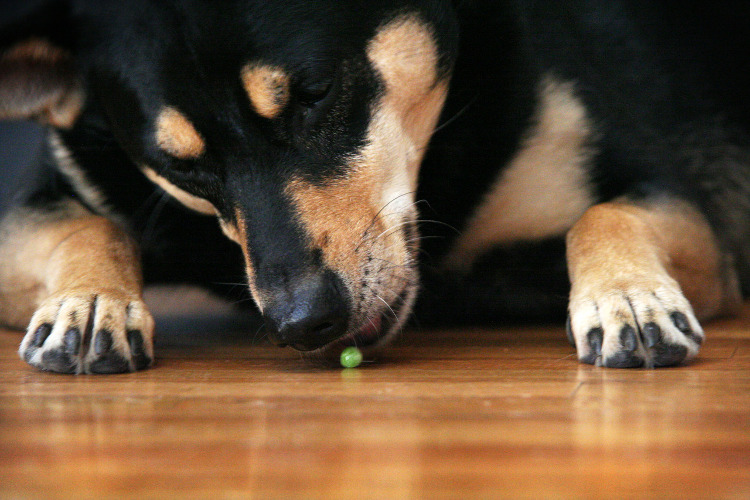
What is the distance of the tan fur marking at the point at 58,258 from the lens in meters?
1.50

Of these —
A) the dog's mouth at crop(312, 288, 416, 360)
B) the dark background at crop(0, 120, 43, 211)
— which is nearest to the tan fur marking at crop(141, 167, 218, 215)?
the dog's mouth at crop(312, 288, 416, 360)

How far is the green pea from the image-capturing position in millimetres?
1356

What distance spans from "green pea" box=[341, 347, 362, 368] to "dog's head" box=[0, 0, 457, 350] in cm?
3

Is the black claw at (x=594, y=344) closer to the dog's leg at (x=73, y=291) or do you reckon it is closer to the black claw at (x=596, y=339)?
the black claw at (x=596, y=339)

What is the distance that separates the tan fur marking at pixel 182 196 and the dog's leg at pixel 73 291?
14 cm

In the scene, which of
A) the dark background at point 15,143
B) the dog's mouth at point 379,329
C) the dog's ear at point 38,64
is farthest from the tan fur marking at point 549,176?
the dark background at point 15,143

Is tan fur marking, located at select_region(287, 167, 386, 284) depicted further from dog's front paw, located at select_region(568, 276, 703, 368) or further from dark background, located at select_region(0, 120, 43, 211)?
dark background, located at select_region(0, 120, 43, 211)

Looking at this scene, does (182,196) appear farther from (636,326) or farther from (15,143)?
(15,143)

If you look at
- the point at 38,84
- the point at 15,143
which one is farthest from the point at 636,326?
the point at 15,143

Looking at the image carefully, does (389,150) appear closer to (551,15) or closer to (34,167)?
(551,15)

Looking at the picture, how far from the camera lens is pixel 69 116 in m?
1.71

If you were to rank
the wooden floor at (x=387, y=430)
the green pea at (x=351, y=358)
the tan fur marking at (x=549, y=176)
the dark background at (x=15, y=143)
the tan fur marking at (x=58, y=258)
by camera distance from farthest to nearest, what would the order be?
Result: the dark background at (x=15, y=143) → the tan fur marking at (x=549, y=176) → the tan fur marking at (x=58, y=258) → the green pea at (x=351, y=358) → the wooden floor at (x=387, y=430)

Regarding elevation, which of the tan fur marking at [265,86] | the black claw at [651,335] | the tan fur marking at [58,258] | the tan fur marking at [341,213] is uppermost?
the tan fur marking at [265,86]

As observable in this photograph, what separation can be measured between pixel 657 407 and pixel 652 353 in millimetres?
275
